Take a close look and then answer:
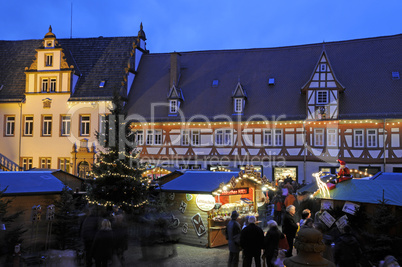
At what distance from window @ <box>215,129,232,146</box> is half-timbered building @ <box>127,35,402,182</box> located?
0.24ft

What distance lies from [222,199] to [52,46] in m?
22.7

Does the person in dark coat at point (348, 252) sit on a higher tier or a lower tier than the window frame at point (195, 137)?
lower

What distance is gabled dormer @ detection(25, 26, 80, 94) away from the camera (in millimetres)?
32031

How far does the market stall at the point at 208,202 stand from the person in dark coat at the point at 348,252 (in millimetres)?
6131

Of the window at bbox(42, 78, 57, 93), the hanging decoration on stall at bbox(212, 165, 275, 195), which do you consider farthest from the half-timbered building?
the hanging decoration on stall at bbox(212, 165, 275, 195)

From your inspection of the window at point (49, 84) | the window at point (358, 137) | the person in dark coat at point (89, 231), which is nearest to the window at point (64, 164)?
the window at point (49, 84)

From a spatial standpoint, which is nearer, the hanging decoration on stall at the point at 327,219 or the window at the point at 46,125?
the hanging decoration on stall at the point at 327,219

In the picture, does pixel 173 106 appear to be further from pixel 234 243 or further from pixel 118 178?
pixel 234 243

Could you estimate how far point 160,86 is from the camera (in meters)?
33.3

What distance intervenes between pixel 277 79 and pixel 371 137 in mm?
7836

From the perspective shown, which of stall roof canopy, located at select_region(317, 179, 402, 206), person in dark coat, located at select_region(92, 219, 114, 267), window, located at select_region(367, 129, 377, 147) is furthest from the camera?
window, located at select_region(367, 129, 377, 147)

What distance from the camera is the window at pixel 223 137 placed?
30250 mm

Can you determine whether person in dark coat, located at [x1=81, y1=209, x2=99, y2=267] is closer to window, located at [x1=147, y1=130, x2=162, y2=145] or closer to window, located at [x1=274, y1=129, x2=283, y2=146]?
window, located at [x1=274, y1=129, x2=283, y2=146]

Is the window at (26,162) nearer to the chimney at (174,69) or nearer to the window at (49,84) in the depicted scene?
the window at (49,84)
